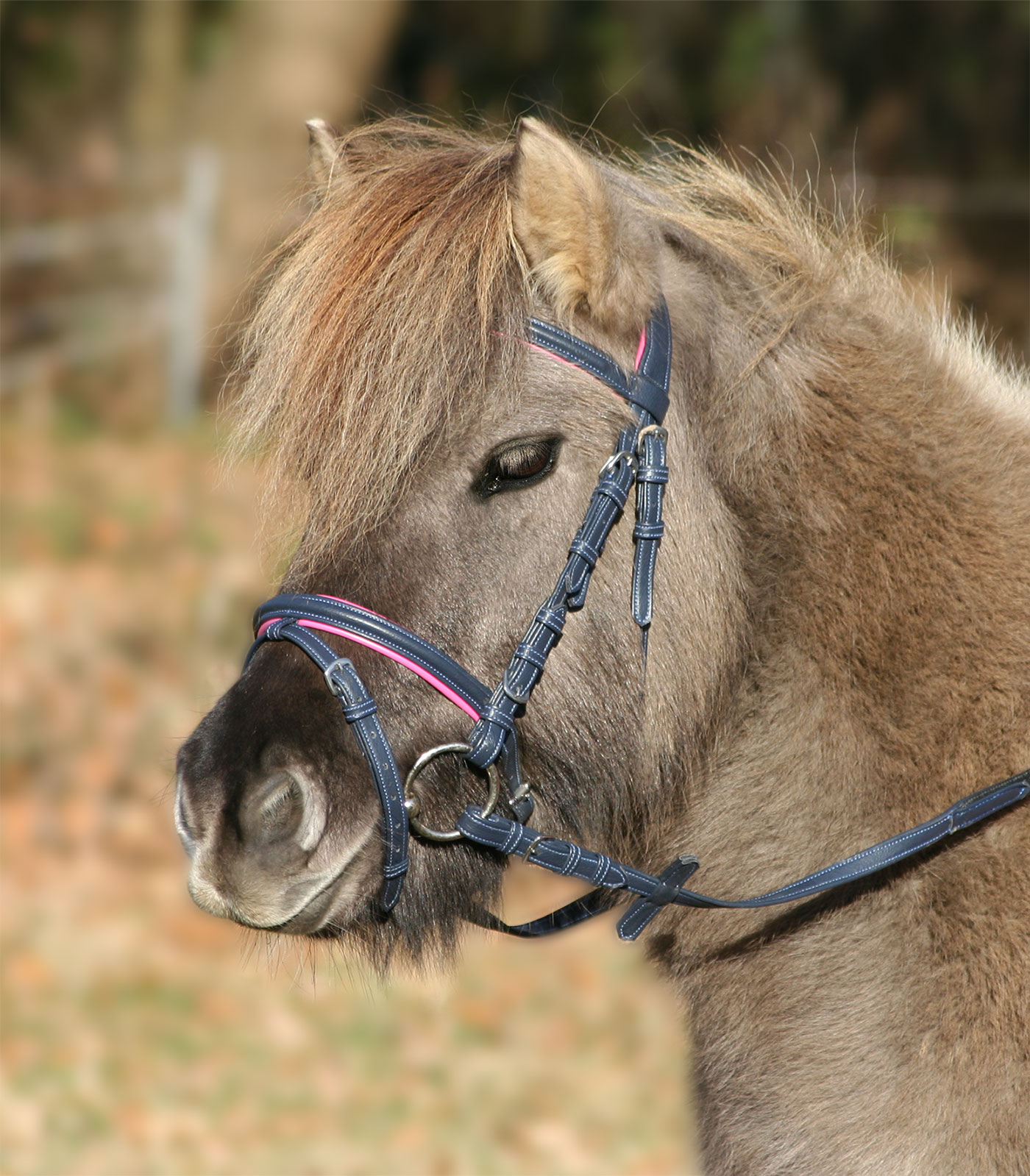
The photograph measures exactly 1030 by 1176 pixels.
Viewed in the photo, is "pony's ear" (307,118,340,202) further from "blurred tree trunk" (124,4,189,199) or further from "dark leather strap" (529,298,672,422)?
"blurred tree trunk" (124,4,189,199)

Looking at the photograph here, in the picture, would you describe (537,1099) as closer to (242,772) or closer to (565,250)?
(242,772)

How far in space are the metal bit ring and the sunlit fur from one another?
3 cm

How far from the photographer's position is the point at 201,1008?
5.32 m

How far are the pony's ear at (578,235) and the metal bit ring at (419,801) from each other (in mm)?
798

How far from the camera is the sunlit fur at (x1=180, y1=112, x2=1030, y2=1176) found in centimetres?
220

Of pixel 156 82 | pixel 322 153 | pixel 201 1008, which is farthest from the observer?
pixel 156 82

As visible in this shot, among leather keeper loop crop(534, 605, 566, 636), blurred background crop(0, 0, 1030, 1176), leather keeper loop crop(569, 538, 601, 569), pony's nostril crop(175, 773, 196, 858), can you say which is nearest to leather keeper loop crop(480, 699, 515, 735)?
leather keeper loop crop(534, 605, 566, 636)

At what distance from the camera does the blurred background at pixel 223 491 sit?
182 inches

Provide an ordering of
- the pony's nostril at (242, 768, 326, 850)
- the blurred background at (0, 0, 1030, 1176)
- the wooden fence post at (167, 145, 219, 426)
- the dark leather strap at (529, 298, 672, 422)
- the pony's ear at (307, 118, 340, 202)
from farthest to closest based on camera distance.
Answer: the wooden fence post at (167, 145, 219, 426), the blurred background at (0, 0, 1030, 1176), the pony's ear at (307, 118, 340, 202), the dark leather strap at (529, 298, 672, 422), the pony's nostril at (242, 768, 326, 850)

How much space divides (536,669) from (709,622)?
1.12ft

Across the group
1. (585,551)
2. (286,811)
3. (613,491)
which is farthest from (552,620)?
(286,811)

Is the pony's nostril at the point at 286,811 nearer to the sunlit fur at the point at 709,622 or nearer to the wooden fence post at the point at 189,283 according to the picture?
the sunlit fur at the point at 709,622

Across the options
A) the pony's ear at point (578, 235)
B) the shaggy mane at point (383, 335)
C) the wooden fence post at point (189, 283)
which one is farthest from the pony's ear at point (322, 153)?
the wooden fence post at point (189, 283)

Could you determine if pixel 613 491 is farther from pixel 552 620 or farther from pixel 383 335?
pixel 383 335
